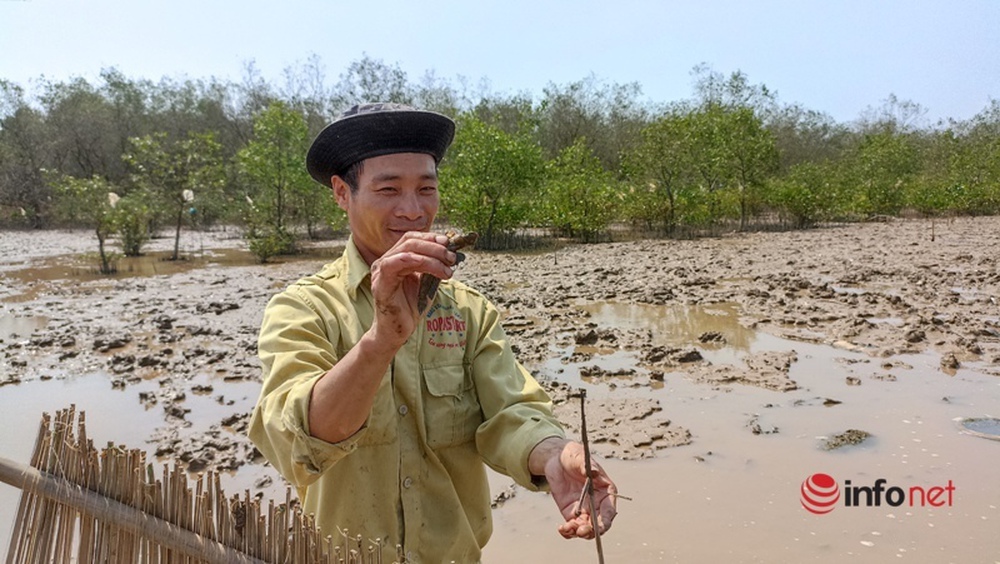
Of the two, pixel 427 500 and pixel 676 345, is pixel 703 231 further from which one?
pixel 427 500

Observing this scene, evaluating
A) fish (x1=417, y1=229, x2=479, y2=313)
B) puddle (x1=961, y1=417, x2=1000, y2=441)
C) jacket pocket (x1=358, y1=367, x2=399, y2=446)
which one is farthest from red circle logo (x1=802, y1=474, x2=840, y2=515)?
fish (x1=417, y1=229, x2=479, y2=313)

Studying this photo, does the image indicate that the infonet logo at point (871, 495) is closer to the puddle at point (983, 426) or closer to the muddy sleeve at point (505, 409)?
the puddle at point (983, 426)

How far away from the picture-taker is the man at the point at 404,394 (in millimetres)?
1545

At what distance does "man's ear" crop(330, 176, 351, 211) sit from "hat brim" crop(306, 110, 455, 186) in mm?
37

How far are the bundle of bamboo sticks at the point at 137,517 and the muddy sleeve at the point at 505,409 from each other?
0.33 m

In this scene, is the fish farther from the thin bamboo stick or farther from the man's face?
the thin bamboo stick

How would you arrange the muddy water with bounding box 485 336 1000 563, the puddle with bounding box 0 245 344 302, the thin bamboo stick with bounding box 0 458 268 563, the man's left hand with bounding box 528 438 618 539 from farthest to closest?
the puddle with bounding box 0 245 344 302 < the muddy water with bounding box 485 336 1000 563 < the thin bamboo stick with bounding box 0 458 268 563 < the man's left hand with bounding box 528 438 618 539

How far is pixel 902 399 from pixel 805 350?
176 centimetres

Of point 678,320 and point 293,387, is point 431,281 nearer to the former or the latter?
point 293,387

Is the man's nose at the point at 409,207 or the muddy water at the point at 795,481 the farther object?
the muddy water at the point at 795,481

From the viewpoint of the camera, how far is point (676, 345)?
322 inches

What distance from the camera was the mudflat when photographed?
4172 mm

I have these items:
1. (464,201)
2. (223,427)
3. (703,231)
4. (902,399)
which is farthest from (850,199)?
(223,427)

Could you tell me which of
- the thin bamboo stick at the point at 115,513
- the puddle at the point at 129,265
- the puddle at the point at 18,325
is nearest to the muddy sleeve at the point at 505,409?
the thin bamboo stick at the point at 115,513
